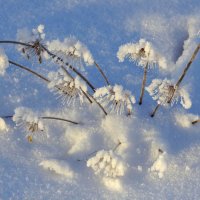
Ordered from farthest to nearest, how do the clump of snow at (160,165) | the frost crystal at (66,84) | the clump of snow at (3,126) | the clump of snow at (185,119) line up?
1. the clump of snow at (185,119)
2. the clump of snow at (3,126)
3. the clump of snow at (160,165)
4. the frost crystal at (66,84)

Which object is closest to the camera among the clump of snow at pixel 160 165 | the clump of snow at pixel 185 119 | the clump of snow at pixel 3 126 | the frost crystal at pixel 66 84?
the frost crystal at pixel 66 84

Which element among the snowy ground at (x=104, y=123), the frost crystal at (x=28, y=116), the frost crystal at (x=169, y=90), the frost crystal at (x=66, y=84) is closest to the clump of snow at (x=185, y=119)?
the snowy ground at (x=104, y=123)

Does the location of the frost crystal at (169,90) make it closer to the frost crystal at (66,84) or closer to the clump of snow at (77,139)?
the frost crystal at (66,84)

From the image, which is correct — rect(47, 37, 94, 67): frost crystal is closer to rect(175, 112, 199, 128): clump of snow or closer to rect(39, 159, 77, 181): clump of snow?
rect(39, 159, 77, 181): clump of snow

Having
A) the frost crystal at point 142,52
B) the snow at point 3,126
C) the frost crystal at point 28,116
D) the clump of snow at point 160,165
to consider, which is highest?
the frost crystal at point 142,52

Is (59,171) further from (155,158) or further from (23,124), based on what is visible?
(155,158)

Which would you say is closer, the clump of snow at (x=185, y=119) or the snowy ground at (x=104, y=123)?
the snowy ground at (x=104, y=123)

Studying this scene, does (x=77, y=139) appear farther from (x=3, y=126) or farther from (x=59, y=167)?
(x=3, y=126)

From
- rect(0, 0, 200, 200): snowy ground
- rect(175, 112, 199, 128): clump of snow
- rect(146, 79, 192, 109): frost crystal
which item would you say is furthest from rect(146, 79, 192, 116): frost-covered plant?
rect(175, 112, 199, 128): clump of snow
